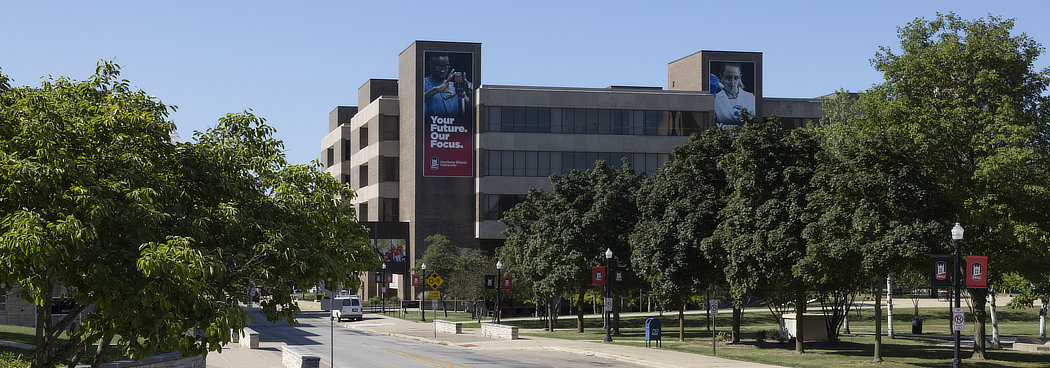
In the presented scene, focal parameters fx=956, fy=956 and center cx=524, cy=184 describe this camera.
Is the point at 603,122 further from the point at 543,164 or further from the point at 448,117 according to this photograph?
the point at 448,117

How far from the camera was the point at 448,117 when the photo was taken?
91250mm

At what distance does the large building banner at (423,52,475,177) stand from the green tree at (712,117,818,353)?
5748cm

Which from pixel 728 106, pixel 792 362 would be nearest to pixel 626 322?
pixel 792 362

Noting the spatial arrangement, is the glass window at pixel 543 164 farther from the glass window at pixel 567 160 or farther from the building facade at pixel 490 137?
the glass window at pixel 567 160

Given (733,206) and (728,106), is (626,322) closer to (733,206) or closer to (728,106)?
(733,206)

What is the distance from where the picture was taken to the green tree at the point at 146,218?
417 inches

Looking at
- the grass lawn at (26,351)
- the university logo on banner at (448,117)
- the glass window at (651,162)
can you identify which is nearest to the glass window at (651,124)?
the glass window at (651,162)

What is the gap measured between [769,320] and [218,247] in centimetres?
5667

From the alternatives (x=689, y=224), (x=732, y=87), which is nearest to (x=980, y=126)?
(x=689, y=224)

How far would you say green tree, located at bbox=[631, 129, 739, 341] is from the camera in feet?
123

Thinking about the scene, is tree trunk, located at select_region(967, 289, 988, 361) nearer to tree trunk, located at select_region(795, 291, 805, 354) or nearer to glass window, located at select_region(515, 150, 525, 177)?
tree trunk, located at select_region(795, 291, 805, 354)

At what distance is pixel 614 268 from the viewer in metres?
46.4

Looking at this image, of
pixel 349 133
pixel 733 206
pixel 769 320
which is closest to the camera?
pixel 733 206

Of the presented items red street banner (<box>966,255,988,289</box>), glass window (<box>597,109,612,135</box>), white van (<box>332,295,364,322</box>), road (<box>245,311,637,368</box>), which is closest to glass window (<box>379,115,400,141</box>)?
glass window (<box>597,109,612,135</box>)
